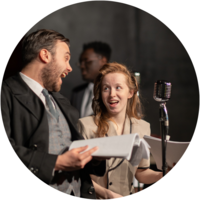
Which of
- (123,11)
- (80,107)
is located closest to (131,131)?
(80,107)

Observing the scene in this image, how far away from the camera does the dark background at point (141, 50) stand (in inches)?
60.6

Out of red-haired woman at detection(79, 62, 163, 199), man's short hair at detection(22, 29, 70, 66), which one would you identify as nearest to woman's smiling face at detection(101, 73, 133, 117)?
red-haired woman at detection(79, 62, 163, 199)

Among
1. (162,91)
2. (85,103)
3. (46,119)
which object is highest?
(162,91)

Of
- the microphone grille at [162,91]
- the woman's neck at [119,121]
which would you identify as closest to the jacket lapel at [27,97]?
the woman's neck at [119,121]

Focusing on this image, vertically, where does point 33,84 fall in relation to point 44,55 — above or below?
below

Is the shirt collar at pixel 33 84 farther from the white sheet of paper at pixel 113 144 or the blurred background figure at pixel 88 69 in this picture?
the white sheet of paper at pixel 113 144

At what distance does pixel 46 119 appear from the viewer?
57.1 inches

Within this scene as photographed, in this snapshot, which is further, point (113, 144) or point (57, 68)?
point (57, 68)

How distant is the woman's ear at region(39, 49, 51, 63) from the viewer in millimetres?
1505

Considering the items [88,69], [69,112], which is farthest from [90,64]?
[69,112]

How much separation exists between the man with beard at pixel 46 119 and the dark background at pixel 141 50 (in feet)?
0.21

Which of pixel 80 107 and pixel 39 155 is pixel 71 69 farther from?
pixel 39 155

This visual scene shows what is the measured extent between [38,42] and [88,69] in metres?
0.34

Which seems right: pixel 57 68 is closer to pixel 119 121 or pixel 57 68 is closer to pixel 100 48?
pixel 100 48
